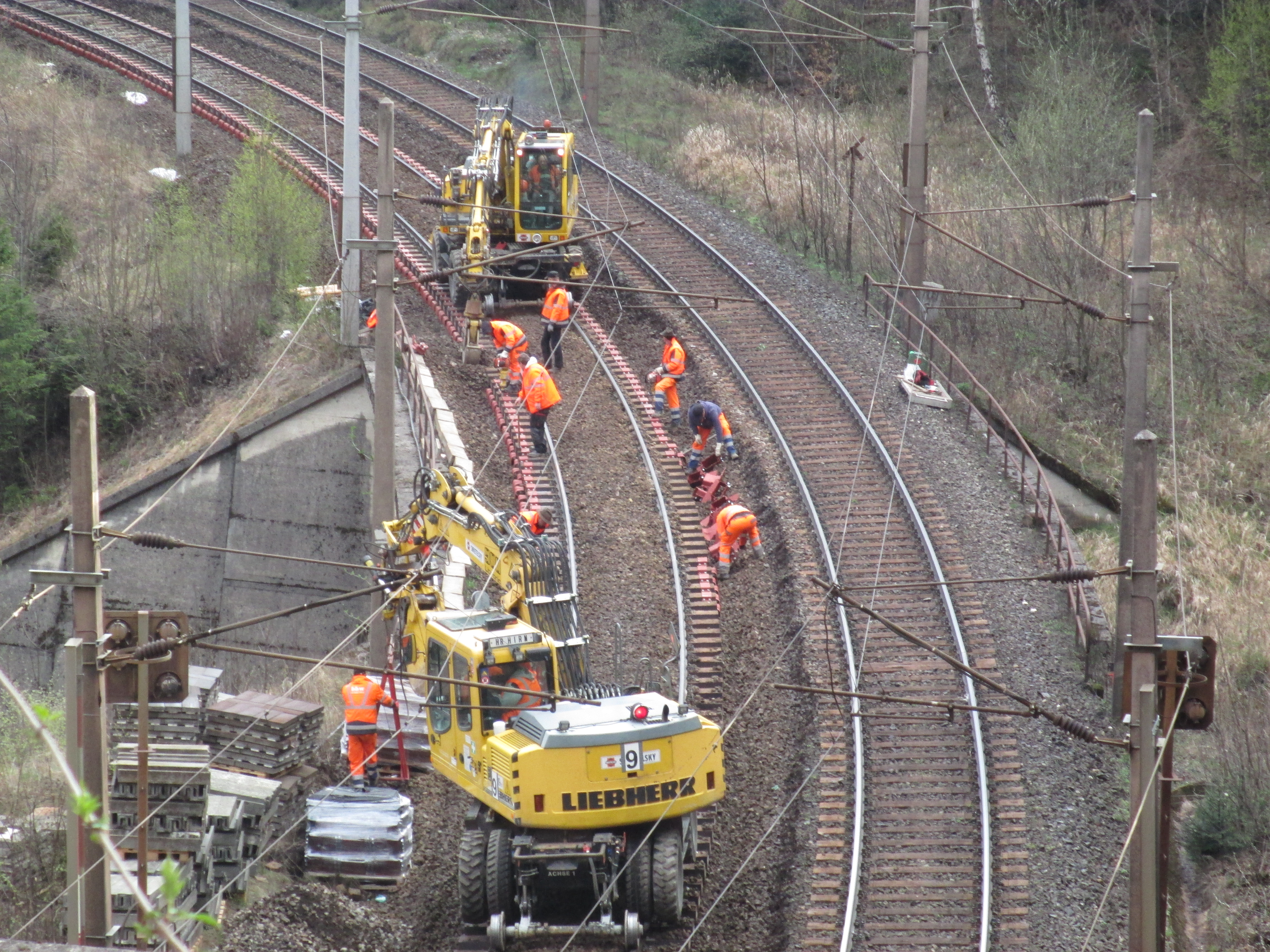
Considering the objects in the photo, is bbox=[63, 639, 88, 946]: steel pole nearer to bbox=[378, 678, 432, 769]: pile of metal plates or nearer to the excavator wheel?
the excavator wheel

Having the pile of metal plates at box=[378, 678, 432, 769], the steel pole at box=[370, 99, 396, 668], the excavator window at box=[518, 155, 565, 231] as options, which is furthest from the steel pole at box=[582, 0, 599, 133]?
the pile of metal plates at box=[378, 678, 432, 769]

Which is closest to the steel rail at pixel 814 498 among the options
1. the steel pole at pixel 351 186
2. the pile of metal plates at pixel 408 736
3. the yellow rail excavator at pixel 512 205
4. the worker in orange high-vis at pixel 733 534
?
the worker in orange high-vis at pixel 733 534

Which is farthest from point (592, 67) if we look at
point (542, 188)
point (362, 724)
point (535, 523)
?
point (362, 724)

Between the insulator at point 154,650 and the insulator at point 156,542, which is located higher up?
the insulator at point 156,542

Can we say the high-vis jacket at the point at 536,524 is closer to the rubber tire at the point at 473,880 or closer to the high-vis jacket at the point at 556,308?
the rubber tire at the point at 473,880

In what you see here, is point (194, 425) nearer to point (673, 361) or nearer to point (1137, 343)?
point (673, 361)

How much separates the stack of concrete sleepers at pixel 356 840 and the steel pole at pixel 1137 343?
683cm

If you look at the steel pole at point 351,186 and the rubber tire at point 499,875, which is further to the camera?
the steel pole at point 351,186

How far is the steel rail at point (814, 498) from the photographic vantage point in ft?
44.0

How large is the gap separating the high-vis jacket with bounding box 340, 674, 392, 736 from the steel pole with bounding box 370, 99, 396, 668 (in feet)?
3.56

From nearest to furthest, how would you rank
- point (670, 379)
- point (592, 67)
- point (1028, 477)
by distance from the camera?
point (1028, 477), point (670, 379), point (592, 67)

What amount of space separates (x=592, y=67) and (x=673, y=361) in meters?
19.0

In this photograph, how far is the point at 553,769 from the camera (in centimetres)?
1216

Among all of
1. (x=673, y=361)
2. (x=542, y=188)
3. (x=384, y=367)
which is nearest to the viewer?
(x=384, y=367)
